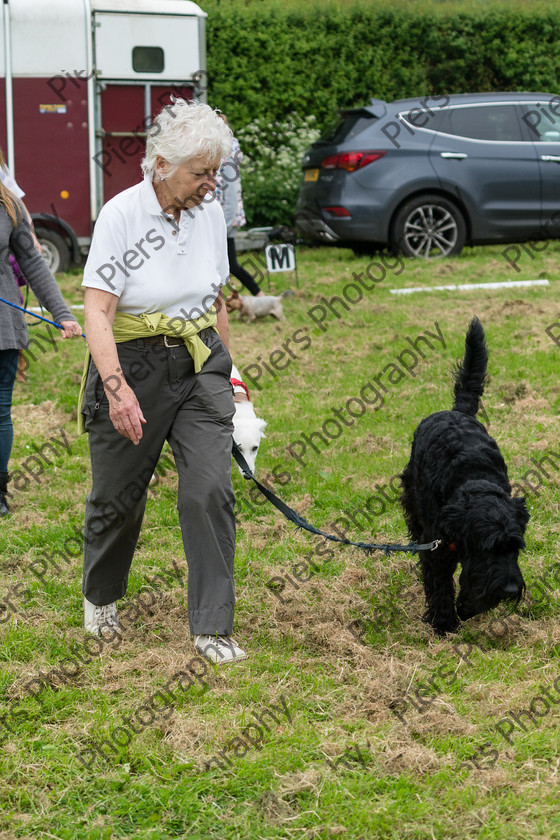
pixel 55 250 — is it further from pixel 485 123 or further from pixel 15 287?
pixel 15 287

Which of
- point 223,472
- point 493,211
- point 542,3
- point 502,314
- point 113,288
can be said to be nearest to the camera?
point 113,288

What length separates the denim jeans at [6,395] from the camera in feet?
16.6

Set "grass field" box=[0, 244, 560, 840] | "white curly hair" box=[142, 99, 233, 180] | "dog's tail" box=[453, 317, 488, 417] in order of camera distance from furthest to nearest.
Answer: "dog's tail" box=[453, 317, 488, 417]
"white curly hair" box=[142, 99, 233, 180]
"grass field" box=[0, 244, 560, 840]

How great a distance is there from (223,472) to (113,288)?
2.55 ft

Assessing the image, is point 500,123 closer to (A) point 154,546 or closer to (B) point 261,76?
(B) point 261,76

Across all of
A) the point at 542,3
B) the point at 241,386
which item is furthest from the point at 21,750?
the point at 542,3

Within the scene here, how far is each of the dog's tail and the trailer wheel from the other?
835 centimetres

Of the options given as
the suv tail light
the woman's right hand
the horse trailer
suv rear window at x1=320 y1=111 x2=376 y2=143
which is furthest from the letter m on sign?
the woman's right hand

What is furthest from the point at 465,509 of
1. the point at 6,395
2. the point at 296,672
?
the point at 6,395

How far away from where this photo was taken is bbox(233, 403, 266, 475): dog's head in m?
5.58

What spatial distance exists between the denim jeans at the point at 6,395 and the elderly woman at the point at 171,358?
5.42ft

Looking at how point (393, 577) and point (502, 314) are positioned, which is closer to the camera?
point (393, 577)

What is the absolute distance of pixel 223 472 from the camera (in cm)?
351

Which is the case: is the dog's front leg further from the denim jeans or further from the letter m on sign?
the letter m on sign
